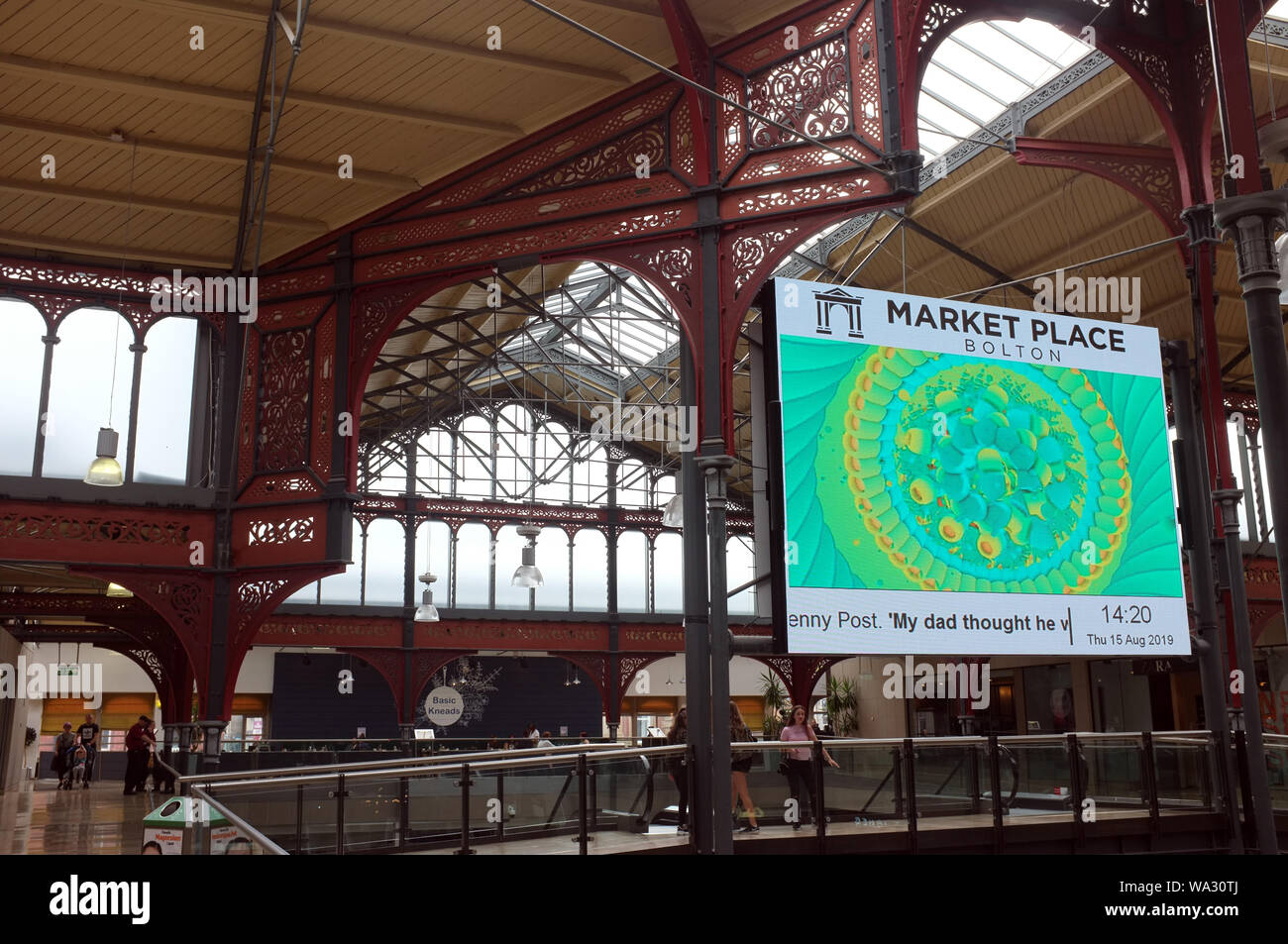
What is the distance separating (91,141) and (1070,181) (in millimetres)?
14170

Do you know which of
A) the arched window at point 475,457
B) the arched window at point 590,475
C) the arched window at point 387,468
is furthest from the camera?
the arched window at point 590,475

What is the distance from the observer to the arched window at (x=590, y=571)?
31.0 metres

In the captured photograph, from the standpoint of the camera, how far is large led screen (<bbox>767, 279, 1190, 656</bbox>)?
770 centimetres

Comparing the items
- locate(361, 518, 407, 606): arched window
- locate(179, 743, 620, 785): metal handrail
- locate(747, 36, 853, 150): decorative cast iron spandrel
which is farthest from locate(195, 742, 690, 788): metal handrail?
locate(361, 518, 407, 606): arched window

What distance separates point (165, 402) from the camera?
1359 cm

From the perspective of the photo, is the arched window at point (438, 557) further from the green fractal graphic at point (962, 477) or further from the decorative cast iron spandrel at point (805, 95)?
the green fractal graphic at point (962, 477)

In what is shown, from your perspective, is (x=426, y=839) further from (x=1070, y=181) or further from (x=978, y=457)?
(x=1070, y=181)

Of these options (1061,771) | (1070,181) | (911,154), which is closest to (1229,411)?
(1070,181)

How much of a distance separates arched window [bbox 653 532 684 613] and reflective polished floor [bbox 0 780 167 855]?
16.3 metres

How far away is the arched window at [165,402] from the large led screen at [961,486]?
28.7 ft

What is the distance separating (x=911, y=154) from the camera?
8.86 meters

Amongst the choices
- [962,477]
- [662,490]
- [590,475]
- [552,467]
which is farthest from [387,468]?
[962,477]

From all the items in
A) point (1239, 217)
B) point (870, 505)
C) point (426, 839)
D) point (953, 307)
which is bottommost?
point (426, 839)

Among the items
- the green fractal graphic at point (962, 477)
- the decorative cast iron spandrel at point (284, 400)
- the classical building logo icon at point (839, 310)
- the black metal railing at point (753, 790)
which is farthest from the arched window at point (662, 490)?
the classical building logo icon at point (839, 310)
